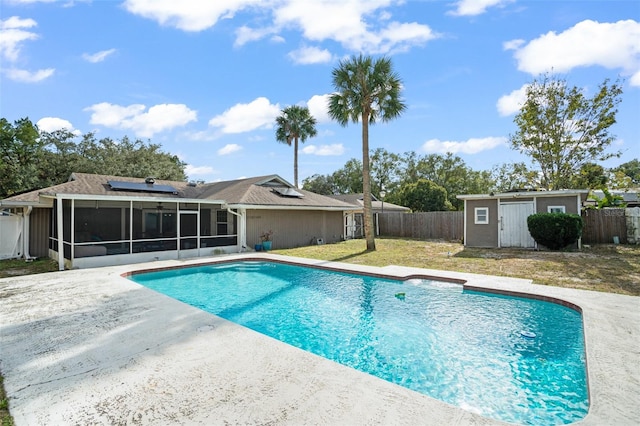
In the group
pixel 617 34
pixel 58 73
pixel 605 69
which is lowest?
pixel 58 73

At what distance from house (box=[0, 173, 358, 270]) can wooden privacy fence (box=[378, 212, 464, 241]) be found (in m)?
4.32

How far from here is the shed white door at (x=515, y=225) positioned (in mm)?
15000

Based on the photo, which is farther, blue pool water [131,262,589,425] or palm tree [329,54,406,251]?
palm tree [329,54,406,251]

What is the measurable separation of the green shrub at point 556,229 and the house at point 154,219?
987cm

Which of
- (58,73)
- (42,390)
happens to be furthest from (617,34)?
(58,73)

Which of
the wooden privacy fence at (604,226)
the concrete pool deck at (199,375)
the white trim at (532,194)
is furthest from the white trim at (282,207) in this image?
the wooden privacy fence at (604,226)

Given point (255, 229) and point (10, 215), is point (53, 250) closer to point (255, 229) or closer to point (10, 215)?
point (10, 215)

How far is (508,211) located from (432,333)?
475 inches

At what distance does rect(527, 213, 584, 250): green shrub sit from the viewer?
1334 cm

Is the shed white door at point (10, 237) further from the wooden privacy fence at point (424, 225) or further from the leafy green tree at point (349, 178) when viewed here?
the leafy green tree at point (349, 178)

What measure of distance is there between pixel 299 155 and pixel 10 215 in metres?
20.6

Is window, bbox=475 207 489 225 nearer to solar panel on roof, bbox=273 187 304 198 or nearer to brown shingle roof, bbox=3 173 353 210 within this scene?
brown shingle roof, bbox=3 173 353 210

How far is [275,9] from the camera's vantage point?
9680mm

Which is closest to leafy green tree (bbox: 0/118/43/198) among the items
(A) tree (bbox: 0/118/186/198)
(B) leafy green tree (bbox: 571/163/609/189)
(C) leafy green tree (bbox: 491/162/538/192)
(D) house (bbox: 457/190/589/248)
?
(A) tree (bbox: 0/118/186/198)
